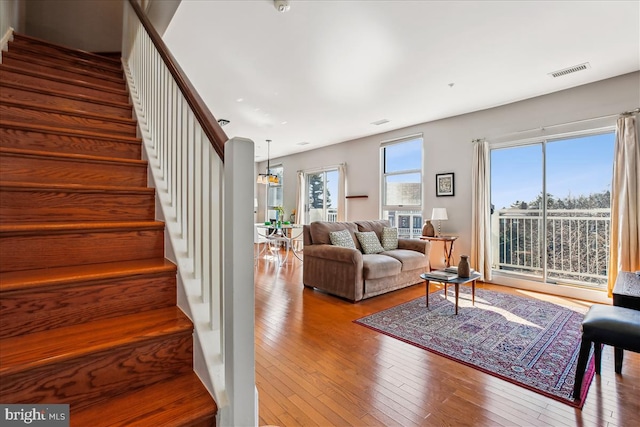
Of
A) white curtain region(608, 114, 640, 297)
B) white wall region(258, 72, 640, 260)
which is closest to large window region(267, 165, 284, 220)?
white wall region(258, 72, 640, 260)

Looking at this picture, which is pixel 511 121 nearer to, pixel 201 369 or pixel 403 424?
pixel 403 424

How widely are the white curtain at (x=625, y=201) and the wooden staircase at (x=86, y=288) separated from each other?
455 centimetres

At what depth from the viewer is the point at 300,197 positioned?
8.25 meters

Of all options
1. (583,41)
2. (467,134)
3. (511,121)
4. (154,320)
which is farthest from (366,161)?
(154,320)

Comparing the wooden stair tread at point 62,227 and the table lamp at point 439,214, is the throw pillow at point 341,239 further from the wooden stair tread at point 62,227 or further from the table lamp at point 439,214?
the wooden stair tread at point 62,227

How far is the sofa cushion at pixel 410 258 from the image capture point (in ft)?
13.4

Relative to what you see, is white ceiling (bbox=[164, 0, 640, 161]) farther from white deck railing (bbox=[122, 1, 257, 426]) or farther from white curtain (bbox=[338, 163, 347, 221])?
white curtain (bbox=[338, 163, 347, 221])

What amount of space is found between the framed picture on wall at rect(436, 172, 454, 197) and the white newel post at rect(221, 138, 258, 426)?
191 inches

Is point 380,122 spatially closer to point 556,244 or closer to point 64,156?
point 556,244

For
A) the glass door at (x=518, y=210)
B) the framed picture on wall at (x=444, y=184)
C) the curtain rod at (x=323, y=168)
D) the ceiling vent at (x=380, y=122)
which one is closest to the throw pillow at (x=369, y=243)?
the framed picture on wall at (x=444, y=184)

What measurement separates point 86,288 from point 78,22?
4.81 meters

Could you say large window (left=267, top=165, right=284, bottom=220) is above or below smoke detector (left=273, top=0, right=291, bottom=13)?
below

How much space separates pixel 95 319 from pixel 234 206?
0.76 metres

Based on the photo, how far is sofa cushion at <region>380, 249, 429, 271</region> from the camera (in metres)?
4.10
